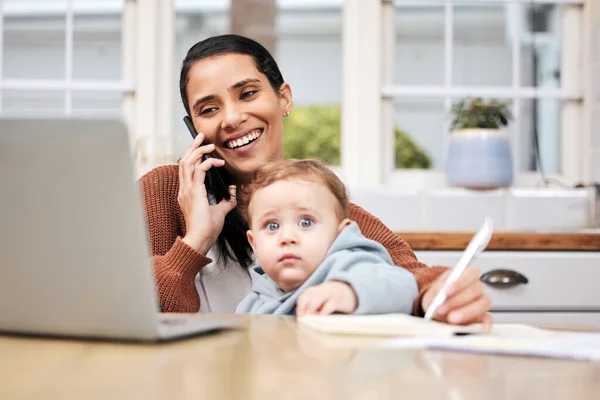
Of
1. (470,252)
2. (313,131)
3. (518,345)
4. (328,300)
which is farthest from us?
(313,131)

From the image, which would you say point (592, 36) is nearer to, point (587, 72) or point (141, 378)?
point (587, 72)

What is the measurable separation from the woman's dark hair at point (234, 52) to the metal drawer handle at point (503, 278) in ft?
3.06

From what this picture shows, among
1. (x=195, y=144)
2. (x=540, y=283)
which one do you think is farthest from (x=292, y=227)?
(x=540, y=283)

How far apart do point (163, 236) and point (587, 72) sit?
2169 millimetres

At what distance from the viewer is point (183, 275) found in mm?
1681

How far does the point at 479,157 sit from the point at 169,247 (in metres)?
1.55

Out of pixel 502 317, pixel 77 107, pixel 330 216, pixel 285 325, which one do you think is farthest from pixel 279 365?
pixel 77 107

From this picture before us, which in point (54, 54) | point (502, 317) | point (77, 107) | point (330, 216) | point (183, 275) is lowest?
point (502, 317)

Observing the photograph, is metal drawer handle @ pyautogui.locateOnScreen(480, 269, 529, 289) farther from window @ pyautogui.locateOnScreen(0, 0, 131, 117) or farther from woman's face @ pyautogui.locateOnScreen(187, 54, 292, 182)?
window @ pyautogui.locateOnScreen(0, 0, 131, 117)

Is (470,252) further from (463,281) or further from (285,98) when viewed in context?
(285,98)

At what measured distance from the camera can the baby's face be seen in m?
1.39

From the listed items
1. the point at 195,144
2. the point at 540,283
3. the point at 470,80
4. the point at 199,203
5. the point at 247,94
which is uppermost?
the point at 470,80

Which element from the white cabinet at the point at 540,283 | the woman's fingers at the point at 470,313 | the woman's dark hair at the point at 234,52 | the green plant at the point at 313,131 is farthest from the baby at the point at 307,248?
the green plant at the point at 313,131

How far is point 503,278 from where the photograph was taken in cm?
257
